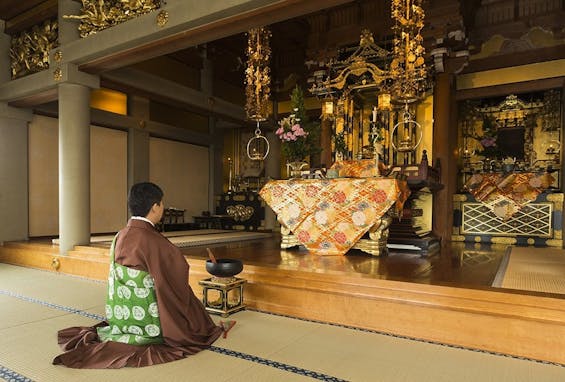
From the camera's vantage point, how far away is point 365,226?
4246 mm

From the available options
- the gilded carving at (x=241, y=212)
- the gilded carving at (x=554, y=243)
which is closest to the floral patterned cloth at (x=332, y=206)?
the gilded carving at (x=554, y=243)

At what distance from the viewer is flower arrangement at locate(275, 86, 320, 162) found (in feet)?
15.7

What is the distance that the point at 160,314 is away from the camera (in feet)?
7.61

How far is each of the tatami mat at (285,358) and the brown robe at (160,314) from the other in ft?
0.23

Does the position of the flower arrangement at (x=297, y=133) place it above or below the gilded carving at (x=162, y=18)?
below

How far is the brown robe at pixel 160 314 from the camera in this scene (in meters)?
2.21

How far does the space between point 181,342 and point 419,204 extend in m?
4.91

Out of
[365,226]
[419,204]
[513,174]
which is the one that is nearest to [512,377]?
[365,226]

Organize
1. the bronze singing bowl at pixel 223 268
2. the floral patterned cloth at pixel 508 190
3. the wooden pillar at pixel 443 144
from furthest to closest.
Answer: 1. the floral patterned cloth at pixel 508 190
2. the wooden pillar at pixel 443 144
3. the bronze singing bowl at pixel 223 268

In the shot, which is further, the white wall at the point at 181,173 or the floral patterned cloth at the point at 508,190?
the white wall at the point at 181,173

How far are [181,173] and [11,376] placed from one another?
772 cm

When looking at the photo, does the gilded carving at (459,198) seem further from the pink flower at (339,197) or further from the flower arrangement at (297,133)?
the pink flower at (339,197)

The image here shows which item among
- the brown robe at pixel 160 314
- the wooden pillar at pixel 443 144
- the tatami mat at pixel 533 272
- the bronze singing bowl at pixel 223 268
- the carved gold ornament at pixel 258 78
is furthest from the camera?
the wooden pillar at pixel 443 144

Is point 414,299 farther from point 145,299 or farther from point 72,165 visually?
point 72,165
